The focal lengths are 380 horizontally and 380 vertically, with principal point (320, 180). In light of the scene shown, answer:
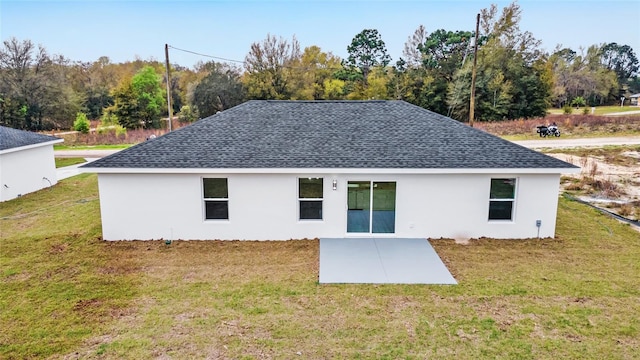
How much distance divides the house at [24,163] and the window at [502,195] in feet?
59.6

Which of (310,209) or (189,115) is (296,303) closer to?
(310,209)

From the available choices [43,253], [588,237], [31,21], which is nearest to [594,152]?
[588,237]

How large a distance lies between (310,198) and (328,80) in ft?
136

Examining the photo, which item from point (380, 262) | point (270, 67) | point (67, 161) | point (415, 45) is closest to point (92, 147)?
point (67, 161)

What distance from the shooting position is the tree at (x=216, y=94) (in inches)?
1784

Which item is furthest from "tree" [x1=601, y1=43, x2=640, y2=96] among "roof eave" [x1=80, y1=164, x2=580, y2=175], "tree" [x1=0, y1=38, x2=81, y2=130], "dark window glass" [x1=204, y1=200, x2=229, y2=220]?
"tree" [x1=0, y1=38, x2=81, y2=130]

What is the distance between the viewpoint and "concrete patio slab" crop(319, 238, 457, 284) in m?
8.59

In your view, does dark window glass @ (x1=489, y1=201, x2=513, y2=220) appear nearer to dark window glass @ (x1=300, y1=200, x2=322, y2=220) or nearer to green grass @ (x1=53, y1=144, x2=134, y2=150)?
dark window glass @ (x1=300, y1=200, x2=322, y2=220)

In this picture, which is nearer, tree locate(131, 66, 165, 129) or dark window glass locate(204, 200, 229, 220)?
dark window glass locate(204, 200, 229, 220)

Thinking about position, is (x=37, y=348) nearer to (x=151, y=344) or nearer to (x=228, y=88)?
(x=151, y=344)

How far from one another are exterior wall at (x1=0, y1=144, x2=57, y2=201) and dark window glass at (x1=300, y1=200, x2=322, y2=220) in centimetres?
1323

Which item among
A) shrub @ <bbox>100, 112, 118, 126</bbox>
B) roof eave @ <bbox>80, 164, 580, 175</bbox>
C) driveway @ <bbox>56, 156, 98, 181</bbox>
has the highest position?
shrub @ <bbox>100, 112, 118, 126</bbox>

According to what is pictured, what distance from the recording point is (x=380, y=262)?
9.43 meters

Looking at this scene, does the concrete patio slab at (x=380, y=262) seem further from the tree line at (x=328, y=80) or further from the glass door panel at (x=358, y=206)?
the tree line at (x=328, y=80)
